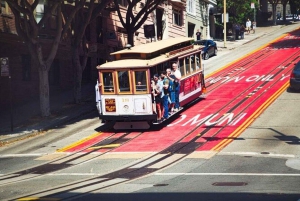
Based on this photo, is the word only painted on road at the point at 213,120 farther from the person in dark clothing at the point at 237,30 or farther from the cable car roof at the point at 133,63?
the person in dark clothing at the point at 237,30

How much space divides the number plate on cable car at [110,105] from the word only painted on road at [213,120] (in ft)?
10.0

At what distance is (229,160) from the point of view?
787 inches

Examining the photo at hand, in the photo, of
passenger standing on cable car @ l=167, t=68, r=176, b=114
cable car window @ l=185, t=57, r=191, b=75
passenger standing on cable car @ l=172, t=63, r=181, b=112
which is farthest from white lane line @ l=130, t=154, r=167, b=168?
cable car window @ l=185, t=57, r=191, b=75

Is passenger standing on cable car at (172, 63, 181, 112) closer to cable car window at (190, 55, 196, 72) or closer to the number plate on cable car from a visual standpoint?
cable car window at (190, 55, 196, 72)

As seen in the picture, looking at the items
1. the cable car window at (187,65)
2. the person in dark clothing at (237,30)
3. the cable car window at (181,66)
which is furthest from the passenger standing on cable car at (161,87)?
the person in dark clothing at (237,30)

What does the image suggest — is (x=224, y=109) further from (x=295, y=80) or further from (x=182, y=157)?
(x=182, y=157)

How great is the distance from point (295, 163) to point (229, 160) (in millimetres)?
2068

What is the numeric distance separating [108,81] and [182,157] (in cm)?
687

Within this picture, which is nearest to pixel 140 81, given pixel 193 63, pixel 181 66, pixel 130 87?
pixel 130 87

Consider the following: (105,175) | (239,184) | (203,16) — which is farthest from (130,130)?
(203,16)

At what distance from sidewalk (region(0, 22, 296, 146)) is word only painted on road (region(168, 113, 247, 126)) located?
245 inches

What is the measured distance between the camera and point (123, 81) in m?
26.4

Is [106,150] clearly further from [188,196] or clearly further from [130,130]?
[188,196]

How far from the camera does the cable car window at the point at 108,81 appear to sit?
1045 inches
